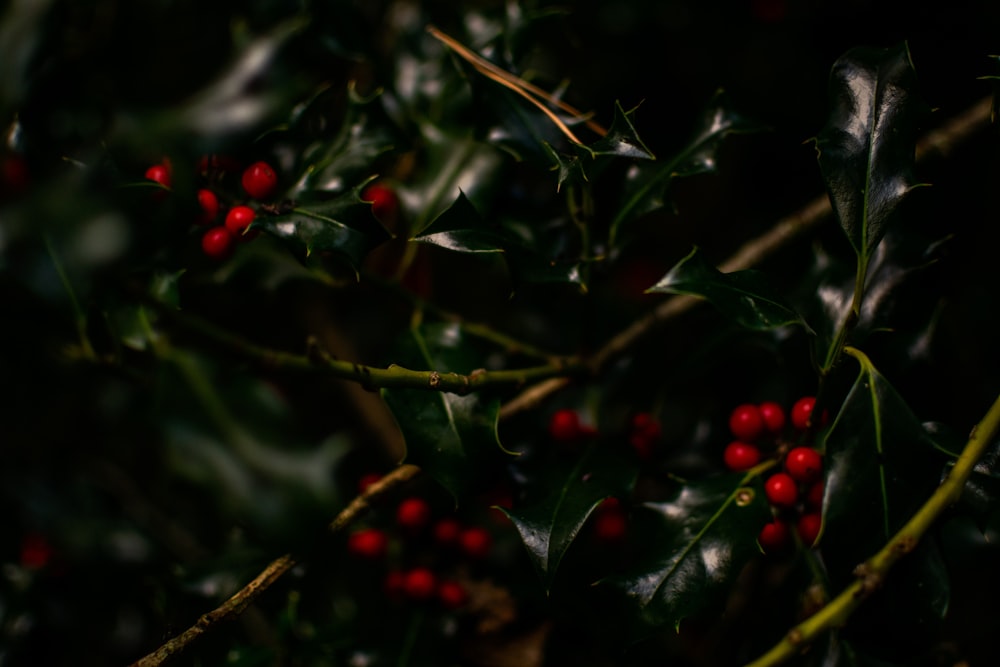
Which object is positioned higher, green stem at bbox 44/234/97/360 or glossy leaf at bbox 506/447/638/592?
green stem at bbox 44/234/97/360

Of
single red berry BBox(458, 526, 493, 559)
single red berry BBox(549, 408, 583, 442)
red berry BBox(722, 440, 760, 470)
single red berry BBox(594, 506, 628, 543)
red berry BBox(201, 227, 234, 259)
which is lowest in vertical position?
single red berry BBox(458, 526, 493, 559)

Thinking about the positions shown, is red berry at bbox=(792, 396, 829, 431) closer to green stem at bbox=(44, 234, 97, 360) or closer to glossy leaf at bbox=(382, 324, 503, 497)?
glossy leaf at bbox=(382, 324, 503, 497)

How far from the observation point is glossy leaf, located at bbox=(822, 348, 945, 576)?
0.66 metres

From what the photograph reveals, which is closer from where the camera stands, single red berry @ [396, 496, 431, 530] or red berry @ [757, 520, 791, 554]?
red berry @ [757, 520, 791, 554]

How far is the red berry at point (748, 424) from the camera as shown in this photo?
2.78 ft

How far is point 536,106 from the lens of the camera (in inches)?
34.2

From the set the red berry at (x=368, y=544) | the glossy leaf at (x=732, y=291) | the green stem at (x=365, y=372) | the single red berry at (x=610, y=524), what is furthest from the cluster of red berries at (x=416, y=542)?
the glossy leaf at (x=732, y=291)

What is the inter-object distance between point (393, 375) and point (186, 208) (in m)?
0.33

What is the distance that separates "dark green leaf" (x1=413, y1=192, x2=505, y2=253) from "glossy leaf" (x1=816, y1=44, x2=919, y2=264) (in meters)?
0.33


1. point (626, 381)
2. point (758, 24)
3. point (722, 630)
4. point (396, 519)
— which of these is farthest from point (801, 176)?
point (396, 519)

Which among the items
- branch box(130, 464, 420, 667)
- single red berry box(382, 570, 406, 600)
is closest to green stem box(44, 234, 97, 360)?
branch box(130, 464, 420, 667)

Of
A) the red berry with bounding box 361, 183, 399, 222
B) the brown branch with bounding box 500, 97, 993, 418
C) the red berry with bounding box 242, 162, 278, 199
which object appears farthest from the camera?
the red berry with bounding box 361, 183, 399, 222

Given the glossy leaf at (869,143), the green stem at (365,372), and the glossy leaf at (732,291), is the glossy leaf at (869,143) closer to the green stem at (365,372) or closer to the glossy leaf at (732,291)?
the glossy leaf at (732,291)

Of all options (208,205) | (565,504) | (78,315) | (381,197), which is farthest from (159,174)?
(565,504)
